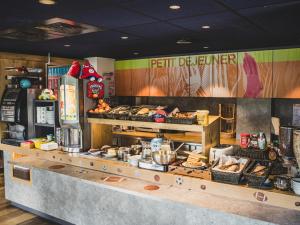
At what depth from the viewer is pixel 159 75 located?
7.17 metres

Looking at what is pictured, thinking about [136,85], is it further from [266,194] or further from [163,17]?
[266,194]

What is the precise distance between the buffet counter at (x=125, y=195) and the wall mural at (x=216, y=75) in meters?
3.23

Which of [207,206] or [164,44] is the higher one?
[164,44]

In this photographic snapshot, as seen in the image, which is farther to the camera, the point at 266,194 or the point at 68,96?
the point at 68,96

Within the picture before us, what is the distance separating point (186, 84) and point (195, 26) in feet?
9.43

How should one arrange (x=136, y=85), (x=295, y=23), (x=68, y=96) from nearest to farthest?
1. (x=295, y=23)
2. (x=68, y=96)
3. (x=136, y=85)

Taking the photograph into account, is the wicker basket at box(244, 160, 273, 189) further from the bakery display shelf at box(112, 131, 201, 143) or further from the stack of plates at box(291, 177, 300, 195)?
the bakery display shelf at box(112, 131, 201, 143)

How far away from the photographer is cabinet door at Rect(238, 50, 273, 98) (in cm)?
583

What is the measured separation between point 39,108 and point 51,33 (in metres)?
1.51

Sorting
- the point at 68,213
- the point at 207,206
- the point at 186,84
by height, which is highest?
the point at 186,84

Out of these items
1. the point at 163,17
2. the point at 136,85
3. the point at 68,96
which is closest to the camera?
the point at 163,17

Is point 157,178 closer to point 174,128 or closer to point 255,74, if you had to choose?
point 174,128

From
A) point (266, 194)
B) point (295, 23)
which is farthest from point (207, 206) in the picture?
point (295, 23)

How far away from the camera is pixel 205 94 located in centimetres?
659
